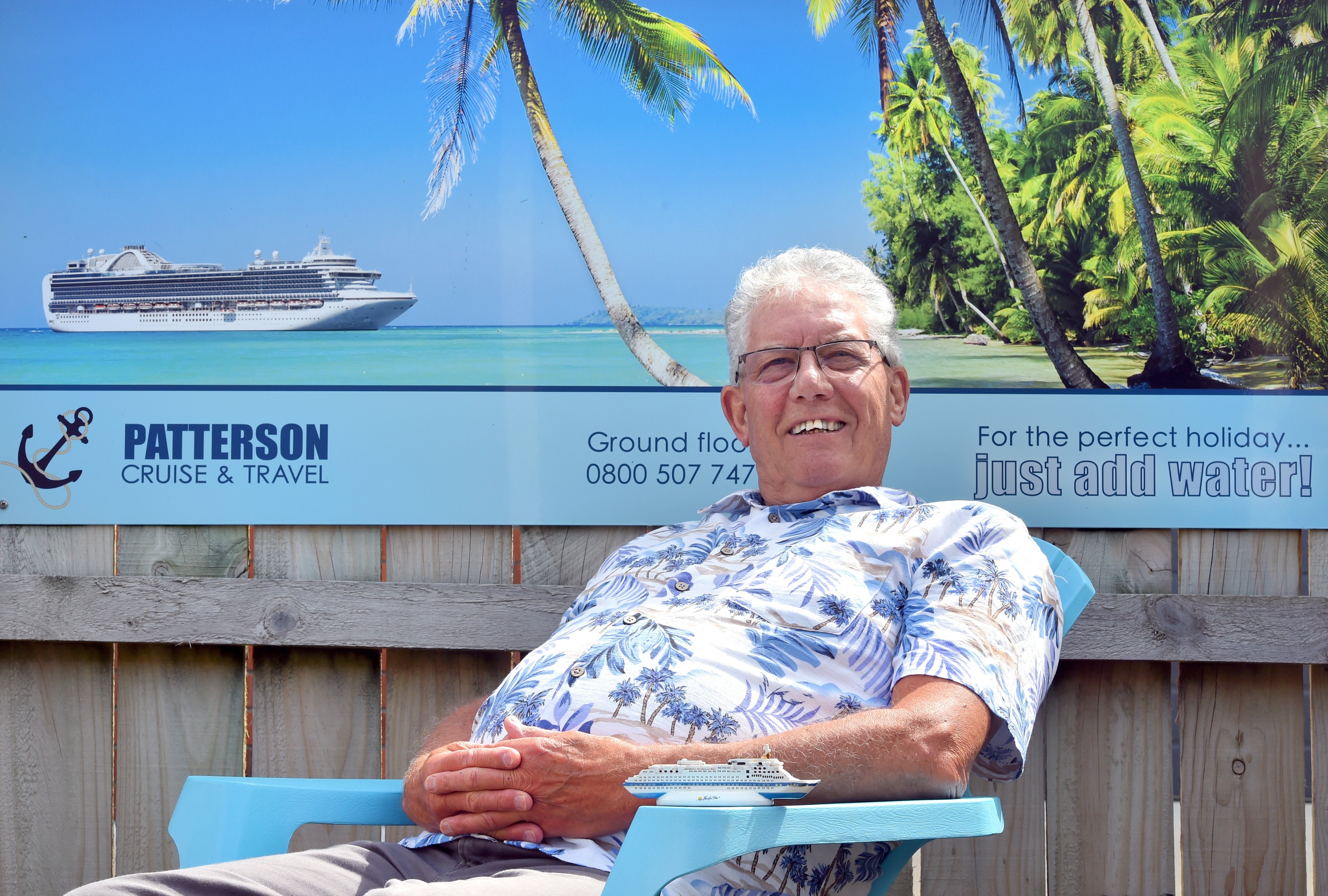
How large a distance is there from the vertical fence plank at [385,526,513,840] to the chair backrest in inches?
40.5

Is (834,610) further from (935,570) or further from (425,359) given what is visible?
(425,359)

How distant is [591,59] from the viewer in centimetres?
205

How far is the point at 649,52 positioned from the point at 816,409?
0.87 m

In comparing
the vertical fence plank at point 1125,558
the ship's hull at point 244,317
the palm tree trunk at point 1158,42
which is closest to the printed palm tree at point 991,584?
the vertical fence plank at point 1125,558

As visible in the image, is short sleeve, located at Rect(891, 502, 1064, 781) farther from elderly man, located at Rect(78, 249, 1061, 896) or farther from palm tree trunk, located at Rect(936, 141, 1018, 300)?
palm tree trunk, located at Rect(936, 141, 1018, 300)

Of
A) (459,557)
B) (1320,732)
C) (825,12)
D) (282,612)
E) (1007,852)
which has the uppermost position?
(825,12)

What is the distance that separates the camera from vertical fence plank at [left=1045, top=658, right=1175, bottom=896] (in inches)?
75.5

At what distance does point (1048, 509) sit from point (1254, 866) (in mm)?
765

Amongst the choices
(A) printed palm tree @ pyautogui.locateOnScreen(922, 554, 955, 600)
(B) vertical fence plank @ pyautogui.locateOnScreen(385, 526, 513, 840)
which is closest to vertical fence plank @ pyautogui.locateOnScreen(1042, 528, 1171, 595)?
(A) printed palm tree @ pyautogui.locateOnScreen(922, 554, 955, 600)

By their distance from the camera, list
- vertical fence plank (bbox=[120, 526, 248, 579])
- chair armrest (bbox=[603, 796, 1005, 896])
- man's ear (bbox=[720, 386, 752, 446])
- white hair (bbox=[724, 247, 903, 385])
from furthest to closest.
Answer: vertical fence plank (bbox=[120, 526, 248, 579]) < man's ear (bbox=[720, 386, 752, 446]) < white hair (bbox=[724, 247, 903, 385]) < chair armrest (bbox=[603, 796, 1005, 896])

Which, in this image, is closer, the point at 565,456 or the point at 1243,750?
→ the point at 1243,750

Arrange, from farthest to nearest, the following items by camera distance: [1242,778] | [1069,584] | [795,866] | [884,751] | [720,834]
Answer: [1242,778] → [1069,584] → [795,866] → [884,751] → [720,834]

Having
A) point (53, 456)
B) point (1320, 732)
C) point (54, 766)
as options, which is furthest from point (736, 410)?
point (54, 766)

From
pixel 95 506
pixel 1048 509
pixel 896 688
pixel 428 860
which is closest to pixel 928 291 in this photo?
pixel 1048 509
